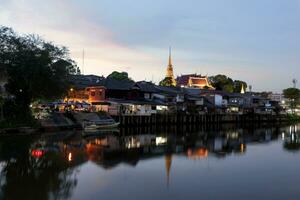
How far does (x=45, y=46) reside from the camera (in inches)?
1775

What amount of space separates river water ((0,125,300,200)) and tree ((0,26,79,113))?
9.22m

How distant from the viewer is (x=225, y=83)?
395 ft

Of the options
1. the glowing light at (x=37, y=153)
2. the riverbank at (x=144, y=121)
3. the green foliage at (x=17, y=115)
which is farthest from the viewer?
the green foliage at (x=17, y=115)

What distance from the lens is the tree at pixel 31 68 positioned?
41969 mm

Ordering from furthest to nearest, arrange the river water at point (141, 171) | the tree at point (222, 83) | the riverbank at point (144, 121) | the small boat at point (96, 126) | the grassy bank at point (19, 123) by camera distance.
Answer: the tree at point (222, 83) < the small boat at point (96, 126) < the riverbank at point (144, 121) < the grassy bank at point (19, 123) < the river water at point (141, 171)

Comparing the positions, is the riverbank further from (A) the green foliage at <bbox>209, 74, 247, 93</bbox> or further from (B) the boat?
(A) the green foliage at <bbox>209, 74, 247, 93</bbox>

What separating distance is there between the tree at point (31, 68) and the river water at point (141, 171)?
30.2 feet

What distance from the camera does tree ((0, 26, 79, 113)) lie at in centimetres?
4197

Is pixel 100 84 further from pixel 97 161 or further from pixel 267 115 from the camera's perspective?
pixel 267 115

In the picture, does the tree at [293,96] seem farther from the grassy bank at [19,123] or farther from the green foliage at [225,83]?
the grassy bank at [19,123]

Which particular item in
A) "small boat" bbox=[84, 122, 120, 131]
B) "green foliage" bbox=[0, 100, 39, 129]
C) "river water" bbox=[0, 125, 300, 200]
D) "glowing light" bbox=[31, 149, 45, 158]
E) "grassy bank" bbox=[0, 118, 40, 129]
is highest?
"green foliage" bbox=[0, 100, 39, 129]

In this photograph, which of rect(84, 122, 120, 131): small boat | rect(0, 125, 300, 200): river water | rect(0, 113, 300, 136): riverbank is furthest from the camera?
rect(84, 122, 120, 131): small boat

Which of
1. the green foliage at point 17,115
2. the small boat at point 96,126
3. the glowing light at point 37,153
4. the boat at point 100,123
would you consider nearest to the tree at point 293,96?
the boat at point 100,123

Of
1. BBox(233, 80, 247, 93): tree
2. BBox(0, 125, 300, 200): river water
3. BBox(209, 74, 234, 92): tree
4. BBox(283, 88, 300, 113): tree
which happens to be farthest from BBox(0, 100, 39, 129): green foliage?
BBox(283, 88, 300, 113): tree
